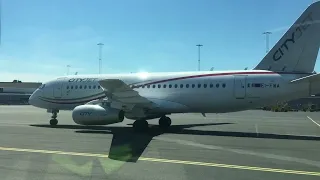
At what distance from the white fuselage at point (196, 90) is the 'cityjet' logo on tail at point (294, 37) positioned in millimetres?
1051

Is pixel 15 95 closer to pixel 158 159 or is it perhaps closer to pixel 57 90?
pixel 57 90

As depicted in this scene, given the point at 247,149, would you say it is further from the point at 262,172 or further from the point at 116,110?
the point at 116,110

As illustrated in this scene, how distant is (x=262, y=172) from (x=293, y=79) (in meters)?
10.8

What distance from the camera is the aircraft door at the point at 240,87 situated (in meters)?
19.0

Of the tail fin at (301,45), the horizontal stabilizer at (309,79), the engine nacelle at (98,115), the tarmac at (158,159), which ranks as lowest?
the tarmac at (158,159)

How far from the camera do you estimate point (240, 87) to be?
19031 mm

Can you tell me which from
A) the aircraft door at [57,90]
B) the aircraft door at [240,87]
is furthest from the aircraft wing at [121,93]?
the aircraft door at [57,90]

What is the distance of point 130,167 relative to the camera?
917 centimetres

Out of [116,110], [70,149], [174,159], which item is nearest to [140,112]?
[116,110]

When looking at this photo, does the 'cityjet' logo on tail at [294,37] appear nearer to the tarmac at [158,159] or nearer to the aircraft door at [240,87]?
the aircraft door at [240,87]

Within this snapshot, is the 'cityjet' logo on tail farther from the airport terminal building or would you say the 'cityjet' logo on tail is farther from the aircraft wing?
the airport terminal building

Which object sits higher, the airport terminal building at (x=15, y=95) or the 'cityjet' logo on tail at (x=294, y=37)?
the 'cityjet' logo on tail at (x=294, y=37)

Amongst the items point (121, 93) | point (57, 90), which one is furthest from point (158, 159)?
point (57, 90)

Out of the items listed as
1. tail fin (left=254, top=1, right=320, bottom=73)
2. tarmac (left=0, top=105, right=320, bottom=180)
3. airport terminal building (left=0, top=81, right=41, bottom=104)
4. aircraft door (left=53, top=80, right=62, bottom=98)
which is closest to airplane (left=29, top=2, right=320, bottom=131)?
tail fin (left=254, top=1, right=320, bottom=73)
